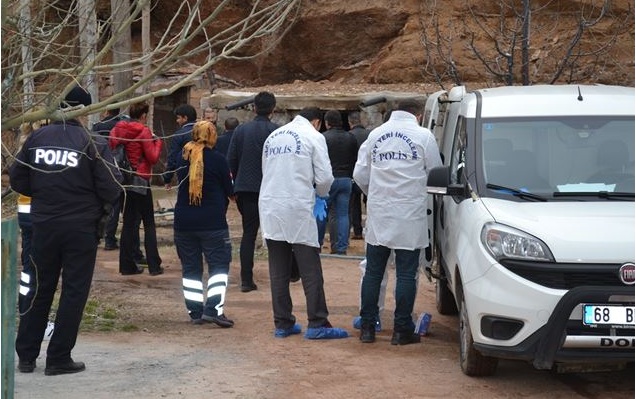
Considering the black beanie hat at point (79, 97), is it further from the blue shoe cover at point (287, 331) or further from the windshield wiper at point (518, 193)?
the windshield wiper at point (518, 193)

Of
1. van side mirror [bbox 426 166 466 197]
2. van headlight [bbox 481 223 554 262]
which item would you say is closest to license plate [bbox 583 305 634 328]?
van headlight [bbox 481 223 554 262]

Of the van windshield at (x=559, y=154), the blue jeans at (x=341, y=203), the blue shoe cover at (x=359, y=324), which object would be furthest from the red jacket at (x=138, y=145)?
the van windshield at (x=559, y=154)

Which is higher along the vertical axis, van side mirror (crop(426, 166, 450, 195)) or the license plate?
van side mirror (crop(426, 166, 450, 195))

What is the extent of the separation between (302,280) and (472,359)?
1951mm

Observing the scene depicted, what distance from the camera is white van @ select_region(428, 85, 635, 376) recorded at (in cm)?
710

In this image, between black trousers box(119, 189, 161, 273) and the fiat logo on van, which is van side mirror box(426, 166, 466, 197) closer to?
the fiat logo on van

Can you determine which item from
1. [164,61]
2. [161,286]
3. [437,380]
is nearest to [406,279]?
[437,380]

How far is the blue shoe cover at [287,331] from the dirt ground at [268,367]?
7 centimetres

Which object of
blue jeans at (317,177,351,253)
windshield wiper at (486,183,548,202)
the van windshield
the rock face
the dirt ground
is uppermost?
the rock face

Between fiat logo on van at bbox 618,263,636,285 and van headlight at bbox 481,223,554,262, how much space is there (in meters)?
0.41

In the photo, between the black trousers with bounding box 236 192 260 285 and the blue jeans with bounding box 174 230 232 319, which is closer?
the blue jeans with bounding box 174 230 232 319

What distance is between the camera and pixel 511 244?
24.0 feet

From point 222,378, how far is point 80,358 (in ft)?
4.14

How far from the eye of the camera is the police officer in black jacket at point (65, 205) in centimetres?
795
